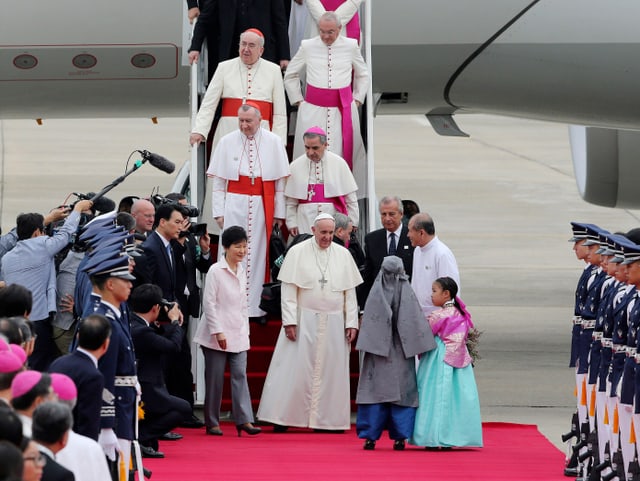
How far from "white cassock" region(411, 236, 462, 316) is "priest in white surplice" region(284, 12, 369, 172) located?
1347mm

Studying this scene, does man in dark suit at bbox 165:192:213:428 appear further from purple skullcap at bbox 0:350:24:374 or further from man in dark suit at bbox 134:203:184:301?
purple skullcap at bbox 0:350:24:374

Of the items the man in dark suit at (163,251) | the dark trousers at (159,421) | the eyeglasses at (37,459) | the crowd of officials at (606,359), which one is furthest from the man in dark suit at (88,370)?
the man in dark suit at (163,251)

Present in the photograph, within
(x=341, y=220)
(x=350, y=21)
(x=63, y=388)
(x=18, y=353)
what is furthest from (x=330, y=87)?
(x=63, y=388)

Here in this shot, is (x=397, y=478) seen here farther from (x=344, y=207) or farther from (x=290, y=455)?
(x=344, y=207)

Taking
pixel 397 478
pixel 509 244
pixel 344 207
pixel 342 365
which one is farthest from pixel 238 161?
pixel 509 244

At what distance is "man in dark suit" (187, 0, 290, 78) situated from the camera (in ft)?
38.5

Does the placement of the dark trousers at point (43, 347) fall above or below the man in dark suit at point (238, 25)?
below

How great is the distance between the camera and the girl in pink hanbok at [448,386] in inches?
390

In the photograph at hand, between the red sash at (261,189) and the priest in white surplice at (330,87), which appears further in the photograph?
the priest in white surplice at (330,87)

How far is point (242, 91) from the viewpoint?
1144 cm

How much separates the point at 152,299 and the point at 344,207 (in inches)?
111

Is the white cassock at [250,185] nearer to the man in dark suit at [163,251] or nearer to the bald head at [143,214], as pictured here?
the bald head at [143,214]

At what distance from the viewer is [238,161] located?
36.4ft

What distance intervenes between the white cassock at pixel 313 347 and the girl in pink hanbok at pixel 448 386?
0.76 meters
